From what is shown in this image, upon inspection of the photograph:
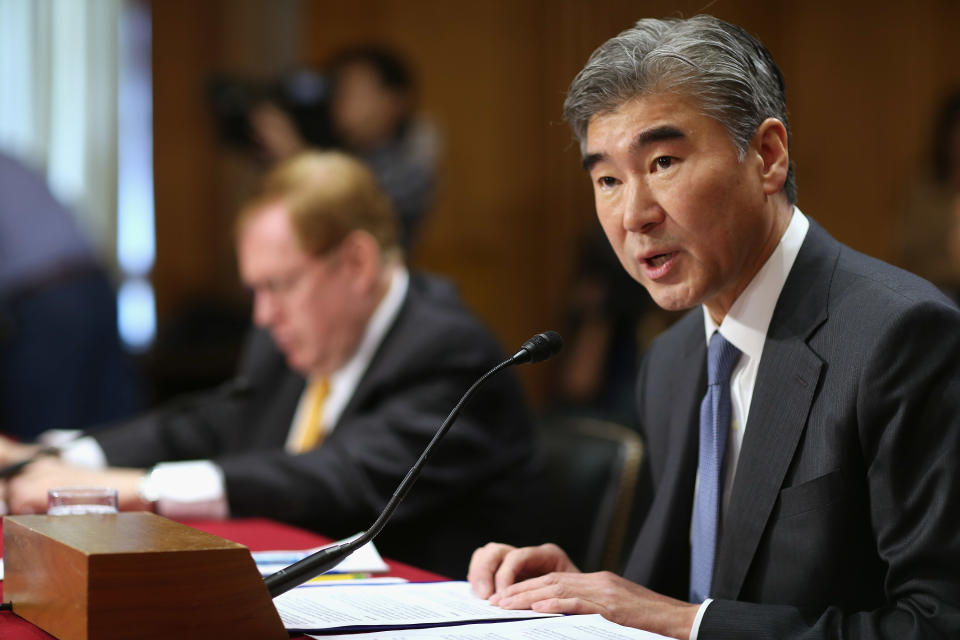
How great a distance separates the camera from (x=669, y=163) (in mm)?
1325

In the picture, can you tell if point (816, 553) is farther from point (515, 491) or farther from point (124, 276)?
point (124, 276)

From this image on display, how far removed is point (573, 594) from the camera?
1.25 metres

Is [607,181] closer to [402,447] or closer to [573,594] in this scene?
[573,594]

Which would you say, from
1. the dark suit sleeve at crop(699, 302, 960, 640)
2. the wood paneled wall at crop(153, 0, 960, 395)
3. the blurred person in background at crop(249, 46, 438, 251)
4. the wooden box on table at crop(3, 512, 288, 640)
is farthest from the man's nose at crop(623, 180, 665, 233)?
the wood paneled wall at crop(153, 0, 960, 395)

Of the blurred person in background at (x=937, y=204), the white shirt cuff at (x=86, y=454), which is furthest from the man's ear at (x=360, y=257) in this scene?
the blurred person in background at (x=937, y=204)

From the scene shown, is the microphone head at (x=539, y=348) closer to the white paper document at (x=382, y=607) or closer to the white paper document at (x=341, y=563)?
the white paper document at (x=382, y=607)

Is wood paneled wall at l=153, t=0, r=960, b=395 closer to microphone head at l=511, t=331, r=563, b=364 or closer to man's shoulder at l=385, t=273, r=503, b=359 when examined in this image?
man's shoulder at l=385, t=273, r=503, b=359

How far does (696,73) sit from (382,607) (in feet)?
2.19

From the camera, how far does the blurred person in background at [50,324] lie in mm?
3555

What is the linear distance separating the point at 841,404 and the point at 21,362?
112 inches

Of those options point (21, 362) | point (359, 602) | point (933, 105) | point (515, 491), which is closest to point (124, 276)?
point (21, 362)

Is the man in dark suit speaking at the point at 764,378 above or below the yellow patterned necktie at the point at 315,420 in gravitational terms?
above

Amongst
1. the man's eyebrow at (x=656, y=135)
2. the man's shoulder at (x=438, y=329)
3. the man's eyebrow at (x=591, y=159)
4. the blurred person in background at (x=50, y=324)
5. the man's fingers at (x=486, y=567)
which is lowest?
the blurred person in background at (x=50, y=324)

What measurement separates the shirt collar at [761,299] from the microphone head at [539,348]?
22 cm
